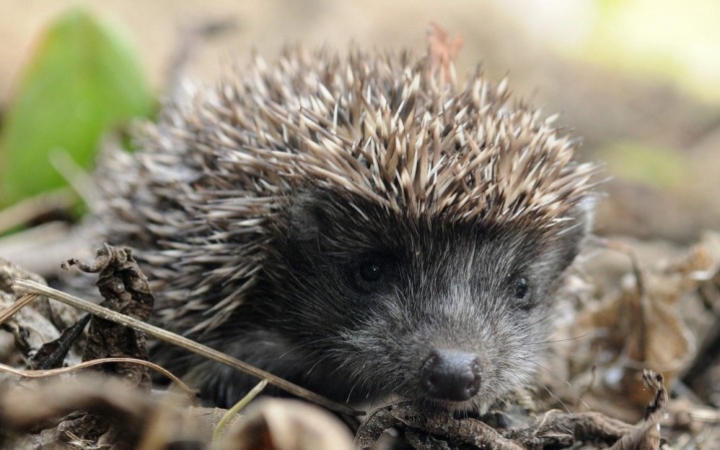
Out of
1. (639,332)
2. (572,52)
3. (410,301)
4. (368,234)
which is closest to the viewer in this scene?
(410,301)

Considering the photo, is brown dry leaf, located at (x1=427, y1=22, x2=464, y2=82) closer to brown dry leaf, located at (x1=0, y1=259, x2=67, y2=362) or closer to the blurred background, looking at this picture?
brown dry leaf, located at (x1=0, y1=259, x2=67, y2=362)

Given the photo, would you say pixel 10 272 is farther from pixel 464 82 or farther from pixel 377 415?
pixel 464 82

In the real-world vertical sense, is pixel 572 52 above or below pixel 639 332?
below

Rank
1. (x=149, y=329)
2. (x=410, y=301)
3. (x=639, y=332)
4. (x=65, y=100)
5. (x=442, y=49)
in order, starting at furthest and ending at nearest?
(x=65, y=100) < (x=639, y=332) < (x=442, y=49) < (x=410, y=301) < (x=149, y=329)

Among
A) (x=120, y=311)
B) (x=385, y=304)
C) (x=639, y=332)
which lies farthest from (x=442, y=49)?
(x=120, y=311)

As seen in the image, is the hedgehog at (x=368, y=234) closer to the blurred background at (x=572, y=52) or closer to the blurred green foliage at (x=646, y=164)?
the blurred background at (x=572, y=52)

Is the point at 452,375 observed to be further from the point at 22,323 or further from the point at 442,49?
the point at 442,49

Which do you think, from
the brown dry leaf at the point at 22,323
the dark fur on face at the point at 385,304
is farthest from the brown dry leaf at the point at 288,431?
the brown dry leaf at the point at 22,323
